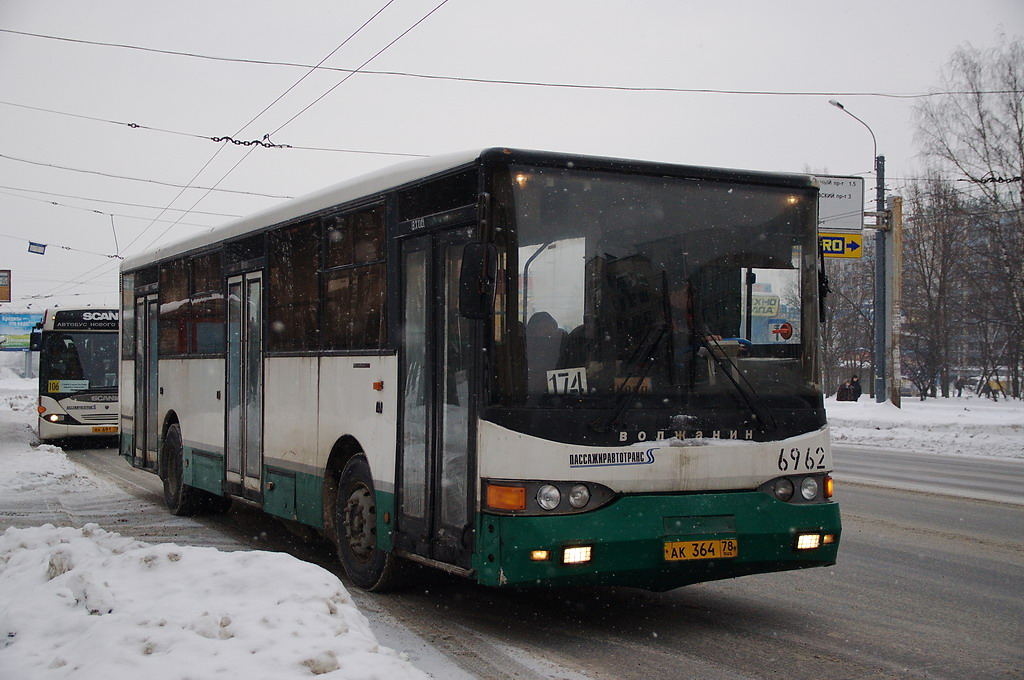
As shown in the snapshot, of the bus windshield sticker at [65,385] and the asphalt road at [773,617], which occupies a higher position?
the bus windshield sticker at [65,385]

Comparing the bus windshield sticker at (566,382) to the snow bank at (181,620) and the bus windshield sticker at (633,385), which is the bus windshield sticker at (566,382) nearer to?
the bus windshield sticker at (633,385)

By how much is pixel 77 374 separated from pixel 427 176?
1949 cm

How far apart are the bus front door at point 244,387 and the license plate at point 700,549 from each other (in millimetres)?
5014

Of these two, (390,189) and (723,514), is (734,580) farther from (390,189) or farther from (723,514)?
(390,189)

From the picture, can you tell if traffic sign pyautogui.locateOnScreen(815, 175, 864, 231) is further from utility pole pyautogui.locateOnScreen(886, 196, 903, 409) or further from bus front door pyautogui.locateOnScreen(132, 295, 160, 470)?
bus front door pyautogui.locateOnScreen(132, 295, 160, 470)

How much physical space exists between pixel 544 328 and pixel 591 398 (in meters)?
0.50

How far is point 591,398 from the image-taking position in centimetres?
643

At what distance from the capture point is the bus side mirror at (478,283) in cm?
623

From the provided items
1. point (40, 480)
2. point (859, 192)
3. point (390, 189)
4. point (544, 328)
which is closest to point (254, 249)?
point (390, 189)

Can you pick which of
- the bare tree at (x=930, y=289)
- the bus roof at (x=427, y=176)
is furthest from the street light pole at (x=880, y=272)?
the bus roof at (x=427, y=176)

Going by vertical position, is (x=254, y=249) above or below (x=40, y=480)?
above

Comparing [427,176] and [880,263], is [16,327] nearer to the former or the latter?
[880,263]

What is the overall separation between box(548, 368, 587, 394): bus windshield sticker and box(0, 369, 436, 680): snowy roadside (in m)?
1.68

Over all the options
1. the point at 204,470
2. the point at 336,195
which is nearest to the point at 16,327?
the point at 204,470
